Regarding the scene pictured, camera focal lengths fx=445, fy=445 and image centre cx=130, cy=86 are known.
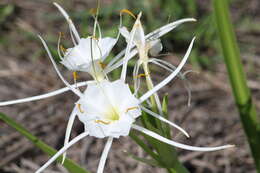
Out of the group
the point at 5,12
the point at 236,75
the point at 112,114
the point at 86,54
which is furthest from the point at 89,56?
the point at 5,12

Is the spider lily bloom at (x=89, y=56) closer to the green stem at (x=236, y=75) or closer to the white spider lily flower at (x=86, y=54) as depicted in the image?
the white spider lily flower at (x=86, y=54)

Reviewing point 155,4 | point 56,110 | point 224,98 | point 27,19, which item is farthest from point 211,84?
point 27,19

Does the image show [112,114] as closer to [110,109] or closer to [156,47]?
[110,109]

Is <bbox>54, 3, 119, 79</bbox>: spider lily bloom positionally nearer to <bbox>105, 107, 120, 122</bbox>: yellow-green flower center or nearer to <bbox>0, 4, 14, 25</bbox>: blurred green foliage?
<bbox>105, 107, 120, 122</bbox>: yellow-green flower center

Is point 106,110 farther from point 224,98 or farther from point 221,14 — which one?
point 224,98

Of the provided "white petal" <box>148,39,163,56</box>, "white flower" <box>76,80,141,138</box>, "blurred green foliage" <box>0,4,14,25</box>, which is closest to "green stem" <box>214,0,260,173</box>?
"white petal" <box>148,39,163,56</box>

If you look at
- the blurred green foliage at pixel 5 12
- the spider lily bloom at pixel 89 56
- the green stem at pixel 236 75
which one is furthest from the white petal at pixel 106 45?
the blurred green foliage at pixel 5 12
